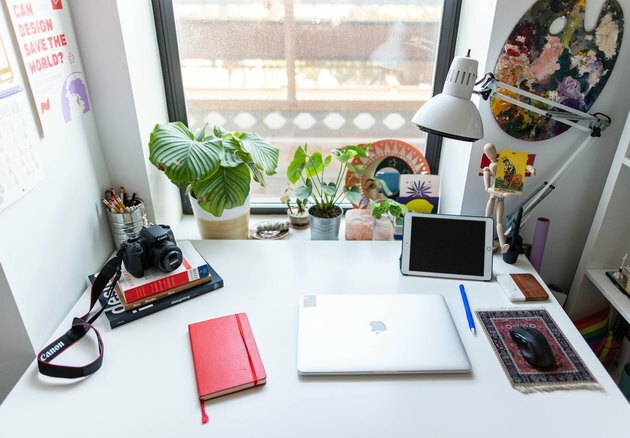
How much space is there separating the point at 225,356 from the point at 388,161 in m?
0.89

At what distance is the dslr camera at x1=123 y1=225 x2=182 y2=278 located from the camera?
41.3 inches

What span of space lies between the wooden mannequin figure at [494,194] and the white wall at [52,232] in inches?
43.3

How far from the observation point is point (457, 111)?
988 millimetres

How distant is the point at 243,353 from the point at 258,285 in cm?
25

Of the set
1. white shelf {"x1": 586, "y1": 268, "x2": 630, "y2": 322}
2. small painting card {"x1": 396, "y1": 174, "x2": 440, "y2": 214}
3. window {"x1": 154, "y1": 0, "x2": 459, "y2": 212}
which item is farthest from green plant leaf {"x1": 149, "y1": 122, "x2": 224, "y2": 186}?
white shelf {"x1": 586, "y1": 268, "x2": 630, "y2": 322}

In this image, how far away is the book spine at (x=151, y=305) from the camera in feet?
3.32

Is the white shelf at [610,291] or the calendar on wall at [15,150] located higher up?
the calendar on wall at [15,150]

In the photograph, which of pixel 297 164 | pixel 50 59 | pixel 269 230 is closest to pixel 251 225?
pixel 269 230

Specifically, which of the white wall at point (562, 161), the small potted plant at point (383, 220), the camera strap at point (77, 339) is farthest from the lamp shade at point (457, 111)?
the camera strap at point (77, 339)

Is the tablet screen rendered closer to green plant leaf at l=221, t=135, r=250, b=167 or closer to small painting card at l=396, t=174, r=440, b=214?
small painting card at l=396, t=174, r=440, b=214

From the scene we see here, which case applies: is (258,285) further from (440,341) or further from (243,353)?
(440,341)

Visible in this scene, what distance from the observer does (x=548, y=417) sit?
805 mm

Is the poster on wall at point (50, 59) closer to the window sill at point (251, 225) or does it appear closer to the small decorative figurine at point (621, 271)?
the window sill at point (251, 225)

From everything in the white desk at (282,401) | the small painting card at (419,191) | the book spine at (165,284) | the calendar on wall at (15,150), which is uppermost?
the calendar on wall at (15,150)
